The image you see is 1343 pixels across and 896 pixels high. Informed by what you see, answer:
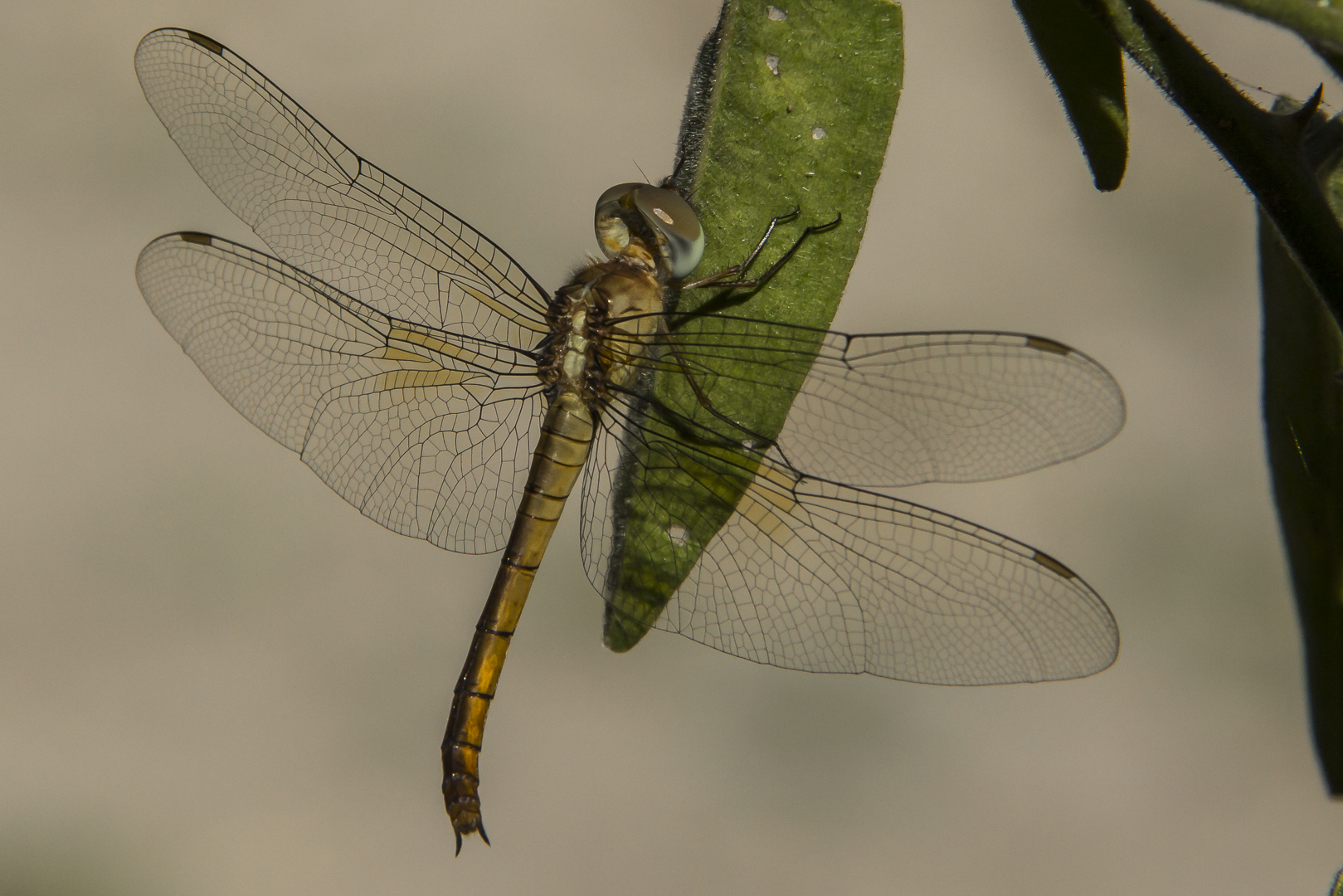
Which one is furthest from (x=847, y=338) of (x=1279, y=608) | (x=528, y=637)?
(x=1279, y=608)

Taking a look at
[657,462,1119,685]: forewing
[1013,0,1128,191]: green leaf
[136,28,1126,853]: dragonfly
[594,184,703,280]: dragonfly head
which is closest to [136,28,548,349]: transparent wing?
[136,28,1126,853]: dragonfly

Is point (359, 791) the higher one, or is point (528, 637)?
point (528, 637)

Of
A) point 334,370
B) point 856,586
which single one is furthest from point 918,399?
point 334,370

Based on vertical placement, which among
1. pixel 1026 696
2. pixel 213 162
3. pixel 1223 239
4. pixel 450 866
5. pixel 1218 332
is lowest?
pixel 450 866

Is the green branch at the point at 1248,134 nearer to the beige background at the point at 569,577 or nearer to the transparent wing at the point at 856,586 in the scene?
the transparent wing at the point at 856,586

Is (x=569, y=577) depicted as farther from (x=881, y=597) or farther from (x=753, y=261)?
(x=753, y=261)

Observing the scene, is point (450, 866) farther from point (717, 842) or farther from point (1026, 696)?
point (1026, 696)

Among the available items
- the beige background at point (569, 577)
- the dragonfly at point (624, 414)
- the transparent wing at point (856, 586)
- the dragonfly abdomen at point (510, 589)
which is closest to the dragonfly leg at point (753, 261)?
the dragonfly at point (624, 414)
